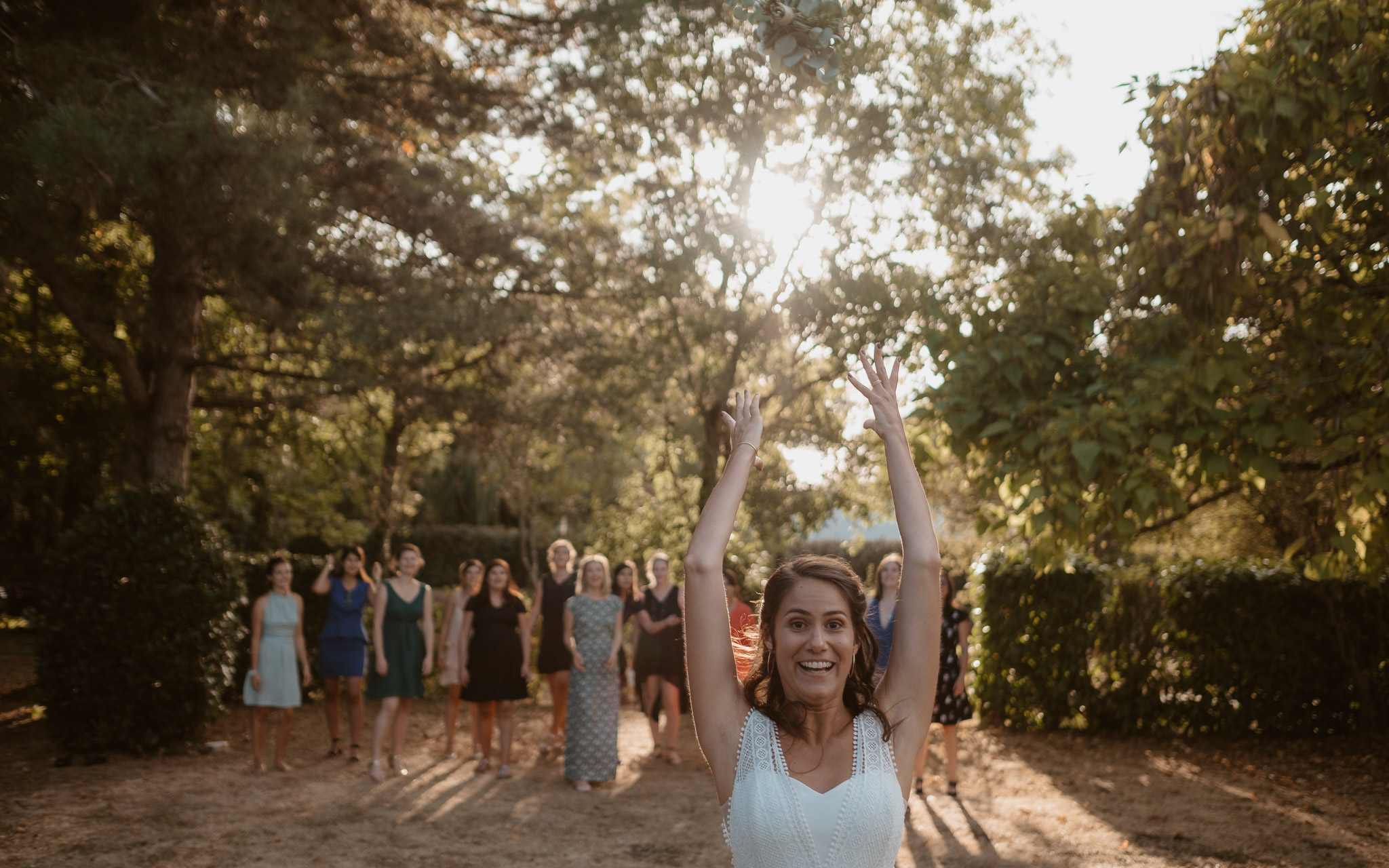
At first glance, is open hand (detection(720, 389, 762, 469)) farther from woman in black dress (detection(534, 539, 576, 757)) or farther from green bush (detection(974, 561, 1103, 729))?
green bush (detection(974, 561, 1103, 729))

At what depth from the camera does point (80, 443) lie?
15.6 meters

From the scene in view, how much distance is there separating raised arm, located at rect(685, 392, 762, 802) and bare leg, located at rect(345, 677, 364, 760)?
27.6ft

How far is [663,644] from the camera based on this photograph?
10.7 m

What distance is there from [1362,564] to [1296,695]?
14.9 ft

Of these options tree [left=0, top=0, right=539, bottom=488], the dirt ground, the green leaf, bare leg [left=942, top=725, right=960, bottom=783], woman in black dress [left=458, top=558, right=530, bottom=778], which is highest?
tree [left=0, top=0, right=539, bottom=488]

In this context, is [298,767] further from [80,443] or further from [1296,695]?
[1296,695]

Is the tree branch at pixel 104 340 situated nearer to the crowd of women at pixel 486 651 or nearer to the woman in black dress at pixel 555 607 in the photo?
the crowd of women at pixel 486 651

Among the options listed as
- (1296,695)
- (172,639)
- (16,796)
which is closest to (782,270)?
(1296,695)

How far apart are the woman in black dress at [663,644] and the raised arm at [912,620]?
320 inches

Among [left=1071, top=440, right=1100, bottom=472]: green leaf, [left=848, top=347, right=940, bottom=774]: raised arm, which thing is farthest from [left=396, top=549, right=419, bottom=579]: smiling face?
[left=848, top=347, right=940, bottom=774]: raised arm

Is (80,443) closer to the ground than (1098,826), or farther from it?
farther from it

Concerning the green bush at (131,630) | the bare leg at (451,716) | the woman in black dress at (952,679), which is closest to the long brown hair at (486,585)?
the bare leg at (451,716)

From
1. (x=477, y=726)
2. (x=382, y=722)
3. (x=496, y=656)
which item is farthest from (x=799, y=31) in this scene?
(x=477, y=726)

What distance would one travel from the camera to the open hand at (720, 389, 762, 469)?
2.45 metres
